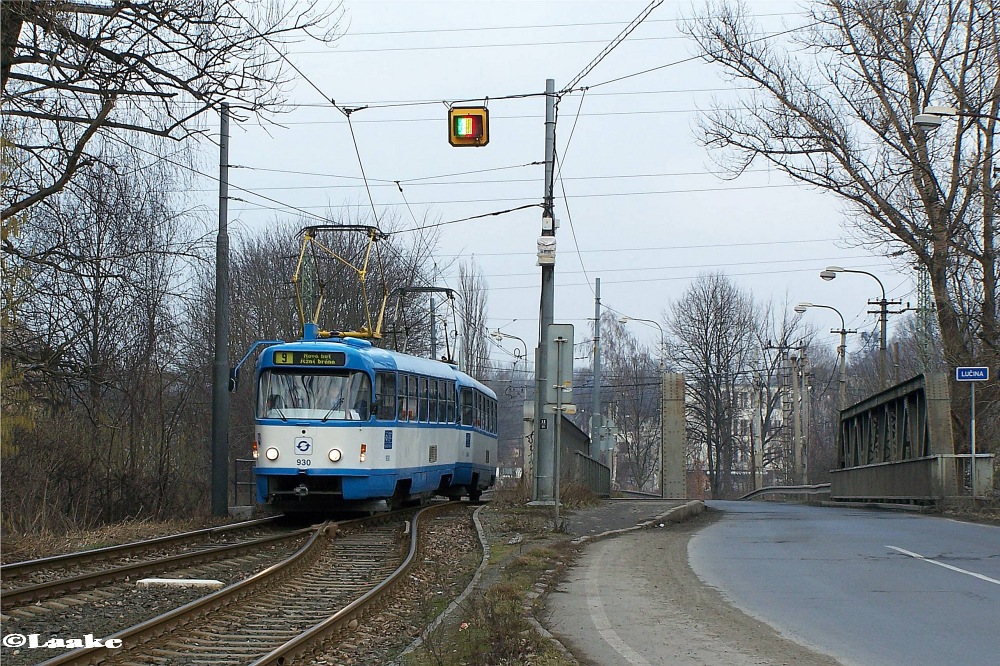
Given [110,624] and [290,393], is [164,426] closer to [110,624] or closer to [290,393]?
[290,393]

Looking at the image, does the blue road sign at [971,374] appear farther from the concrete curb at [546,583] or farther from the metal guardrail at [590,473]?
the metal guardrail at [590,473]

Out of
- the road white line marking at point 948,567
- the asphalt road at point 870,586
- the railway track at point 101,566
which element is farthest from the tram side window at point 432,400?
the road white line marking at point 948,567

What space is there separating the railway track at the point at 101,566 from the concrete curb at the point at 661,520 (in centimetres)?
449

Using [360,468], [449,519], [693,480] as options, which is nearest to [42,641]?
[360,468]

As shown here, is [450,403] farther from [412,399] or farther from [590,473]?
[590,473]

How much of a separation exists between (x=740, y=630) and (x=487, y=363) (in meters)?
57.8

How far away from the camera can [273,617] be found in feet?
32.9

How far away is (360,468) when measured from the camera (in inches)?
734

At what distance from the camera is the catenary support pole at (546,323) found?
832 inches

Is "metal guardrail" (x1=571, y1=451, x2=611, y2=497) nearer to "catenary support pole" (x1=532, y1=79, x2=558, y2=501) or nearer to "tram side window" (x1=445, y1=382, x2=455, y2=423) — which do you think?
"tram side window" (x1=445, y1=382, x2=455, y2=423)

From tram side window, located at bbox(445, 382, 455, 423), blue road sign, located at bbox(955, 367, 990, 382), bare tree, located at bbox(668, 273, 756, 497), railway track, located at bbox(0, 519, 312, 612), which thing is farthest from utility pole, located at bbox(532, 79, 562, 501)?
bare tree, located at bbox(668, 273, 756, 497)

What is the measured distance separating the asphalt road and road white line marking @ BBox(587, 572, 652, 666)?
1.29 metres

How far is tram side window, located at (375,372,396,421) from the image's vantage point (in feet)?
63.3

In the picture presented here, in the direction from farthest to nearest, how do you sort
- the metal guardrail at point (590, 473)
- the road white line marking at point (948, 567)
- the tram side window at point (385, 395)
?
the metal guardrail at point (590, 473), the tram side window at point (385, 395), the road white line marking at point (948, 567)
